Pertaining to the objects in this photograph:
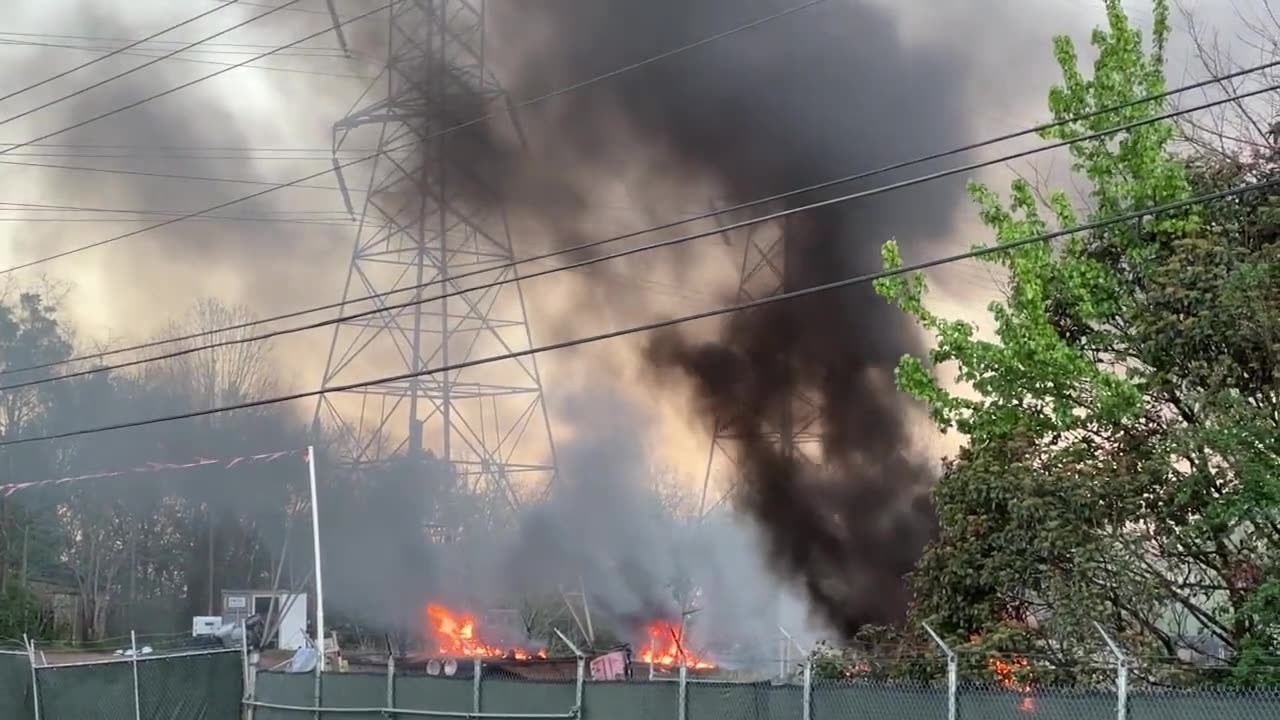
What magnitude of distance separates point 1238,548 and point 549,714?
7.07m

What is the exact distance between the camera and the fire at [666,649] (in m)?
27.5

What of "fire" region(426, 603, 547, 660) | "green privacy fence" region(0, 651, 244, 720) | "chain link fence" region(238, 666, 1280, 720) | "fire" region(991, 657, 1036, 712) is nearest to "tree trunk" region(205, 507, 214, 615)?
"fire" region(426, 603, 547, 660)

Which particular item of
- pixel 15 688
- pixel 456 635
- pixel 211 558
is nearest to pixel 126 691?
pixel 15 688

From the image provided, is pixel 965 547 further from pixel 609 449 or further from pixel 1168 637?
pixel 609 449

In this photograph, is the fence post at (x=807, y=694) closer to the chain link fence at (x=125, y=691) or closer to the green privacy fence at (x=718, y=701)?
the green privacy fence at (x=718, y=701)

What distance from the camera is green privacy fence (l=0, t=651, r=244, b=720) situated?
16.0 m

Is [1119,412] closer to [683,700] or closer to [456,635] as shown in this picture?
[683,700]

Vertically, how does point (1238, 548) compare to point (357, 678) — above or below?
above

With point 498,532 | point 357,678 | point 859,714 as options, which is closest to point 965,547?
point 859,714

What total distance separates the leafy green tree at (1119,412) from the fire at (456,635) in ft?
51.8

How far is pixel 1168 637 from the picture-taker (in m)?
13.8

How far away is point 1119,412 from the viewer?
13.8 metres

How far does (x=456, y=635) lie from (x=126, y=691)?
14626 millimetres

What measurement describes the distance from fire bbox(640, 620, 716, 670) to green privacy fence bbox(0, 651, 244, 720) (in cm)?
1215
